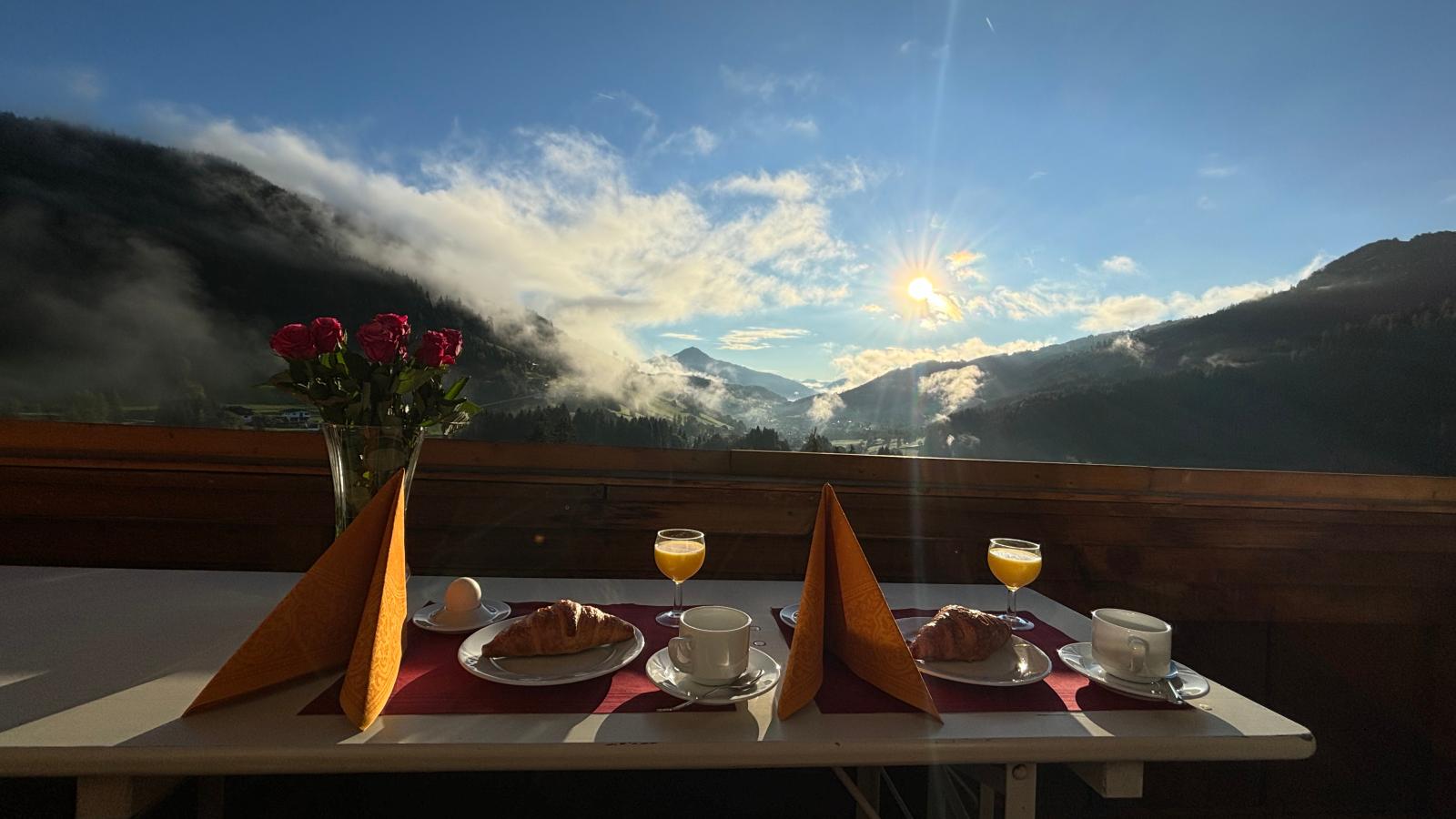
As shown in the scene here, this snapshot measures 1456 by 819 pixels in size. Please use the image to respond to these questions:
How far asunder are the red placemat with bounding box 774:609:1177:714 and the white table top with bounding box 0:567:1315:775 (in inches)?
0.6

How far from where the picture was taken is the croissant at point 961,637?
2.76 ft

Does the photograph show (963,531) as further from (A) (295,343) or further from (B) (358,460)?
(A) (295,343)

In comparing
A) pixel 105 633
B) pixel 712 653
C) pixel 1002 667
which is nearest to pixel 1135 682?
pixel 1002 667

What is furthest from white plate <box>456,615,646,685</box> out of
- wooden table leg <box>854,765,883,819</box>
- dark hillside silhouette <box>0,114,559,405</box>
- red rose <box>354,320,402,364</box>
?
dark hillside silhouette <box>0,114,559,405</box>

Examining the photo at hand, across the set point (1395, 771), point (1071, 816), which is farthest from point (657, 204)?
point (1395, 771)

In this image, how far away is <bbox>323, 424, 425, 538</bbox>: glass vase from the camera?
92 centimetres

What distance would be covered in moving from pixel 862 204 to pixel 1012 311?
0.50 m

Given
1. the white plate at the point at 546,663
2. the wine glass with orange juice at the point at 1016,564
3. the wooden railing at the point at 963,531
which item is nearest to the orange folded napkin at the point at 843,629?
the white plate at the point at 546,663

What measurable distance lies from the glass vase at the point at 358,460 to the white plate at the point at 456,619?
18 centimetres

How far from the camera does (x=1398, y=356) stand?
1898mm

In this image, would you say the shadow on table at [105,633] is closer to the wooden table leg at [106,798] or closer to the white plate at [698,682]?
the wooden table leg at [106,798]

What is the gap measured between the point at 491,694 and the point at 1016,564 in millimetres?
820

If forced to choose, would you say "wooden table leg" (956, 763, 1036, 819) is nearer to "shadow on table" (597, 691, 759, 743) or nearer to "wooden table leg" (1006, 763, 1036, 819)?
"wooden table leg" (1006, 763, 1036, 819)

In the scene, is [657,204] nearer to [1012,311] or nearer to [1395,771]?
[1012,311]
